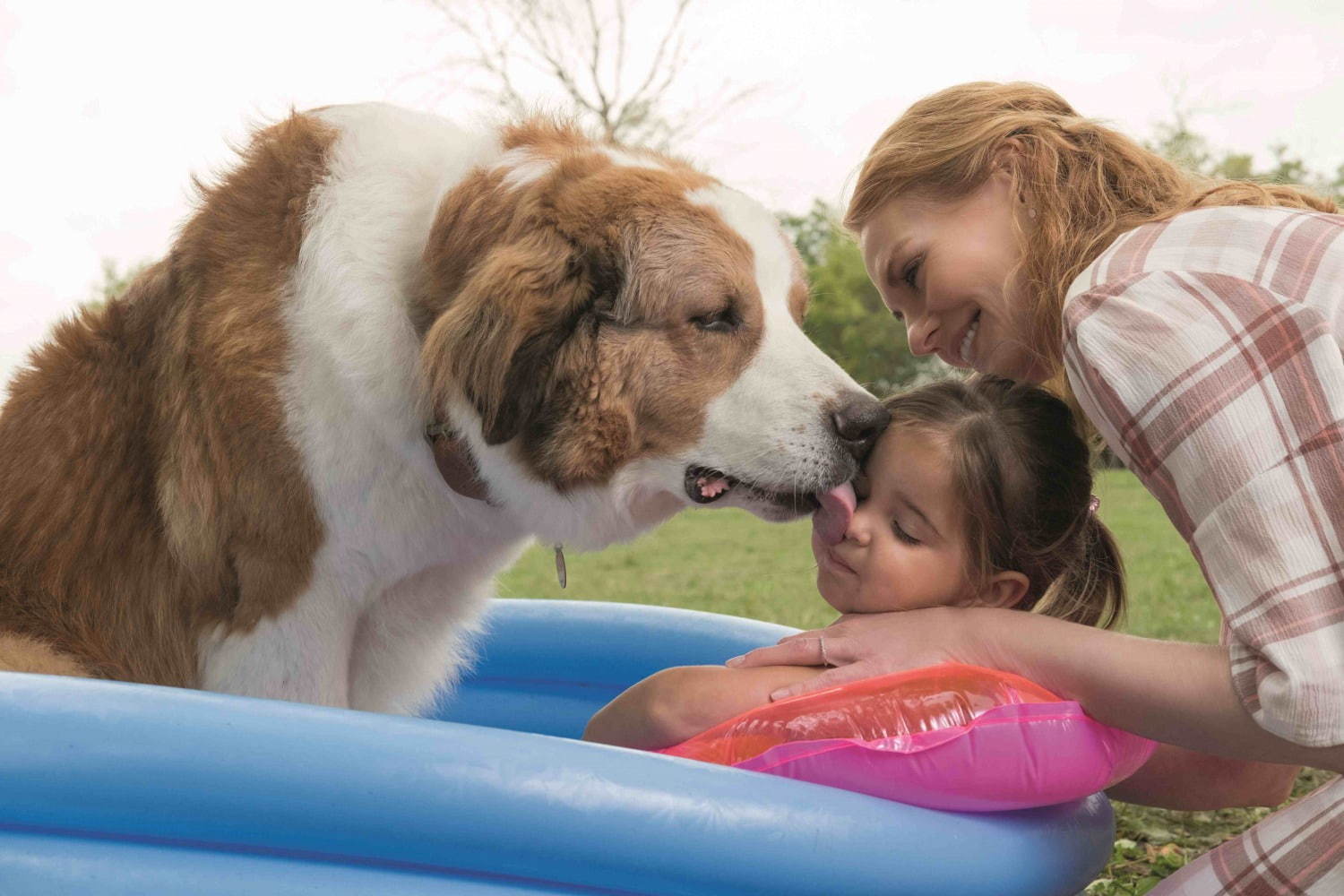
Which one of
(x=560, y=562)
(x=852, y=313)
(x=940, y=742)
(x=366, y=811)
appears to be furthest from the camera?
(x=852, y=313)

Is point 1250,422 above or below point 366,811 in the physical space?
above

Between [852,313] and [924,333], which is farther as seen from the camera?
[852,313]

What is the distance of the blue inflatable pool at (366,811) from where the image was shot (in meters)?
1.72

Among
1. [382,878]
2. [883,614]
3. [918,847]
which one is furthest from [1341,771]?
[382,878]

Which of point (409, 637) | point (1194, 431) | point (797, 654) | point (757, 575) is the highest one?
point (1194, 431)

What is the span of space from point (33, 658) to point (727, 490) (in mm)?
1384

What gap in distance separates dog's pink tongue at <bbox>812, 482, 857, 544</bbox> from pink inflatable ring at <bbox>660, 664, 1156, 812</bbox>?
0.39 meters

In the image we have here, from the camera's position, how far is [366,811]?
5.66 ft

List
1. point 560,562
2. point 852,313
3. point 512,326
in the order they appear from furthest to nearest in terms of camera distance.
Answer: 1. point 852,313
2. point 560,562
3. point 512,326

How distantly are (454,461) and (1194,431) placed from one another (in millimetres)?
1341

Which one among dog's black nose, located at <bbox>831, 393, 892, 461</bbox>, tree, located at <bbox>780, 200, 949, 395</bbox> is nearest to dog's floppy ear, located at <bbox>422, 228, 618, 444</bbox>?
dog's black nose, located at <bbox>831, 393, 892, 461</bbox>

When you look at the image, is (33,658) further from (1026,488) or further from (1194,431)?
(1194,431)

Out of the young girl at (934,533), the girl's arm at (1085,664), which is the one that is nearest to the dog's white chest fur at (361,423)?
the young girl at (934,533)

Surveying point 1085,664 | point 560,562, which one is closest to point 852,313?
point 560,562
